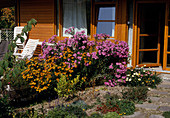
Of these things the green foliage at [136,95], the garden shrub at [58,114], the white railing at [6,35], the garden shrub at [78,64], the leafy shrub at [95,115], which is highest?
the white railing at [6,35]

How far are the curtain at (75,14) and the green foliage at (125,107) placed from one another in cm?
408

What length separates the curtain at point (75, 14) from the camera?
8.42 metres

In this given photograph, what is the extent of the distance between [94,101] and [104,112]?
799mm

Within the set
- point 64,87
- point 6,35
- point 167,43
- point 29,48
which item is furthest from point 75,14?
point 6,35

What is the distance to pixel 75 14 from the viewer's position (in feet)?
27.9

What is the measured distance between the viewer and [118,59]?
673 centimetres

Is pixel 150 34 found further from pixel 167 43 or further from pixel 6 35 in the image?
pixel 6 35

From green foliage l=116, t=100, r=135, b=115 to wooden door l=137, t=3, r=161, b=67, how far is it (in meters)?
3.54

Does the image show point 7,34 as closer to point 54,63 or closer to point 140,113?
point 54,63

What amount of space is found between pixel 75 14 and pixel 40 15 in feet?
4.25

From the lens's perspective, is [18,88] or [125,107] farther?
[18,88]

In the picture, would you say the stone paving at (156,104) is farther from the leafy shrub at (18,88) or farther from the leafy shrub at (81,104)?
the leafy shrub at (18,88)

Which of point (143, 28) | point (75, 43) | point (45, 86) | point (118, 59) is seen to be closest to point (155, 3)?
point (143, 28)

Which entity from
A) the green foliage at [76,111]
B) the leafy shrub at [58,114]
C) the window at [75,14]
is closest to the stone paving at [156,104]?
the green foliage at [76,111]
